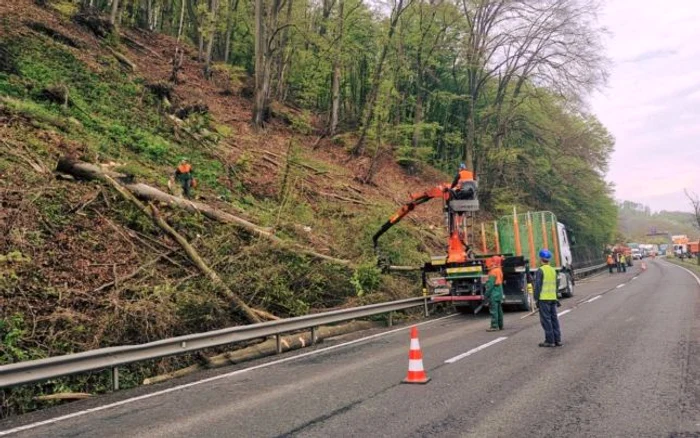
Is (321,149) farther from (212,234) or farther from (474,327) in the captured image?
(474,327)

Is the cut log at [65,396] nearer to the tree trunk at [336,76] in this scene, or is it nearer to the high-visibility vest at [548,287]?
the high-visibility vest at [548,287]

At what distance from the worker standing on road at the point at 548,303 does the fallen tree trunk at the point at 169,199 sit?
594cm

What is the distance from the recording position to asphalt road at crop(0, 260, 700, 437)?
15.8ft

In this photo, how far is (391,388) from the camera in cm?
633

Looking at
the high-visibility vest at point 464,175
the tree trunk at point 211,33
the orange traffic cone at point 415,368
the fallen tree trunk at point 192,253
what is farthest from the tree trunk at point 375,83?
the orange traffic cone at point 415,368

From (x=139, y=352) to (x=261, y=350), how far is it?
270 cm

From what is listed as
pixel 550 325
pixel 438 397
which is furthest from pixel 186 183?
pixel 438 397

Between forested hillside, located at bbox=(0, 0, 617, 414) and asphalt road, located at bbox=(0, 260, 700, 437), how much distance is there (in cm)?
202

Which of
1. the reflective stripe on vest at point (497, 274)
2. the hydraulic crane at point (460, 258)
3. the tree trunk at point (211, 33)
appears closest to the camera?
the reflective stripe on vest at point (497, 274)

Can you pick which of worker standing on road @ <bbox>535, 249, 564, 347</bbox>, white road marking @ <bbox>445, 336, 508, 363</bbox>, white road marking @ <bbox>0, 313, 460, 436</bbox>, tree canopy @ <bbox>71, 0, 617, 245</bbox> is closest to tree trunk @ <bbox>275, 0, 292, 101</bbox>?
tree canopy @ <bbox>71, 0, 617, 245</bbox>

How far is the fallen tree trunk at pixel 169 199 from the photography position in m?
12.5

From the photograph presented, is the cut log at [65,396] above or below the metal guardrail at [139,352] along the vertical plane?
below

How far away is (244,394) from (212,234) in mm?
7191

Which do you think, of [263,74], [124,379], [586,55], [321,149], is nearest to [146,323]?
[124,379]
